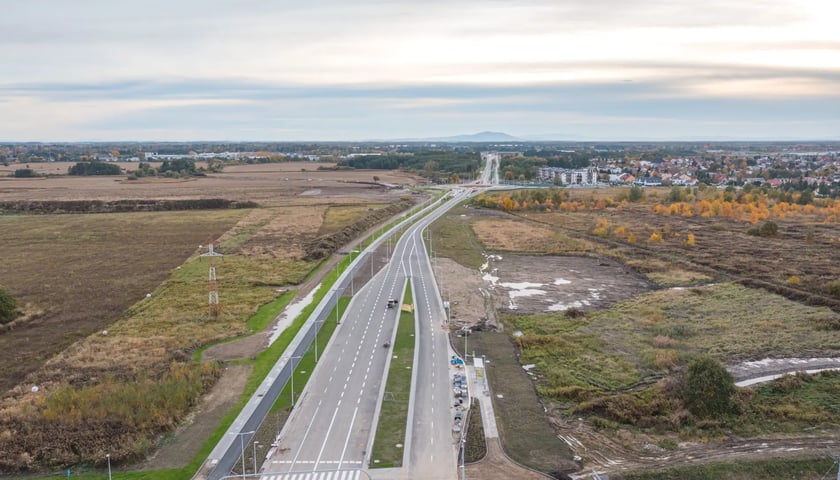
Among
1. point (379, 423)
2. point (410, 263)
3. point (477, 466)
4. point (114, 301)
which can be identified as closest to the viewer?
point (477, 466)

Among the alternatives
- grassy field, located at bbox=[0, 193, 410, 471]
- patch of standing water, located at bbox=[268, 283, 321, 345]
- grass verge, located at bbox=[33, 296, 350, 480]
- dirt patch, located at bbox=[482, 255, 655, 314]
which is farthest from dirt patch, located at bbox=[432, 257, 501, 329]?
grassy field, located at bbox=[0, 193, 410, 471]

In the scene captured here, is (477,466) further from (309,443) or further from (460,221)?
(460,221)

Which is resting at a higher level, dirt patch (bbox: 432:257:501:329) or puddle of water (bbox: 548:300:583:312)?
dirt patch (bbox: 432:257:501:329)

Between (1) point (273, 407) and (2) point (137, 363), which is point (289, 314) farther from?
(1) point (273, 407)

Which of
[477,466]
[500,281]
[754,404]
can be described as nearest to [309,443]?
[477,466]

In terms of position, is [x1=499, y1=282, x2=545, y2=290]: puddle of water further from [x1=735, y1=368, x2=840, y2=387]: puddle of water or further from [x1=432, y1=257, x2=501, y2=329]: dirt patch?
[x1=735, y1=368, x2=840, y2=387]: puddle of water

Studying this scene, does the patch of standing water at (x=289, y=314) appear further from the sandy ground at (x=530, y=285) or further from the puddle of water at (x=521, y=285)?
the puddle of water at (x=521, y=285)
